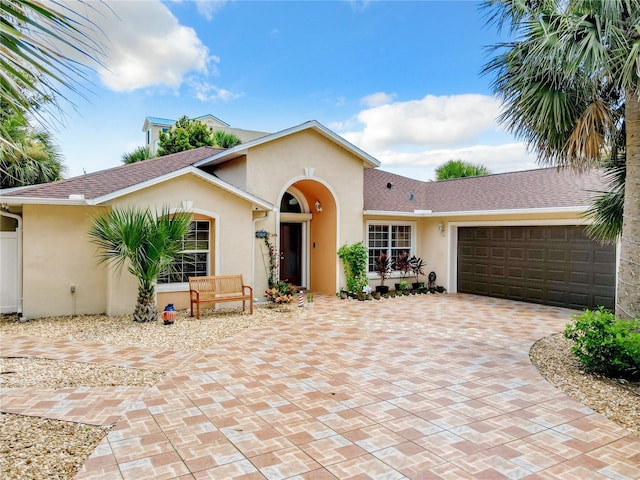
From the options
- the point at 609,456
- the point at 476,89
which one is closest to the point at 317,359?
the point at 609,456

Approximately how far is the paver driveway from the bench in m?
2.61

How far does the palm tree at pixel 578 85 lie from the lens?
22.3 feet

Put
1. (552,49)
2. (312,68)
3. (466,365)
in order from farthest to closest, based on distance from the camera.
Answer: (312,68) → (466,365) → (552,49)

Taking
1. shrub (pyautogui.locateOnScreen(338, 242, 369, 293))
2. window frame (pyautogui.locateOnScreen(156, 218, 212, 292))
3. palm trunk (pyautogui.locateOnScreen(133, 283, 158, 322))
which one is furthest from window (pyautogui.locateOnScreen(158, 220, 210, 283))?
shrub (pyautogui.locateOnScreen(338, 242, 369, 293))

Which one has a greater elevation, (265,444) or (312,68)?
(312,68)

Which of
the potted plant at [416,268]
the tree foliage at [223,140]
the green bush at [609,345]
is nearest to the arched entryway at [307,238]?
the potted plant at [416,268]

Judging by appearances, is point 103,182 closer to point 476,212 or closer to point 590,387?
point 476,212

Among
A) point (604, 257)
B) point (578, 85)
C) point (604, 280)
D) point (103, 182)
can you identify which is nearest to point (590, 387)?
point (578, 85)

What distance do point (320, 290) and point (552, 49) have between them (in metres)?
11.3

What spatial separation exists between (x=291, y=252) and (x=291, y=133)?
4990 millimetres

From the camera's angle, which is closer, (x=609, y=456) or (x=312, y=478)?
(x=312, y=478)

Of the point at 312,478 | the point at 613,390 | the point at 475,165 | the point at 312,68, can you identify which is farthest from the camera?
the point at 475,165

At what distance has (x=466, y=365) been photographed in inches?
298

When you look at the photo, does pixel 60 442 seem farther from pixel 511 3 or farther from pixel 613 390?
pixel 511 3
